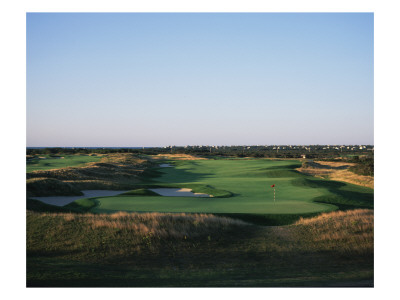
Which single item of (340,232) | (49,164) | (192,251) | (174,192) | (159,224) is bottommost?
(174,192)

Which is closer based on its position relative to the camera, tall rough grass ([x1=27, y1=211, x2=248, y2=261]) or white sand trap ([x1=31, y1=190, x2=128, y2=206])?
tall rough grass ([x1=27, y1=211, x2=248, y2=261])

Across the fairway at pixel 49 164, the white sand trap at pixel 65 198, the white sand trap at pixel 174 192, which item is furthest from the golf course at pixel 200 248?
the fairway at pixel 49 164

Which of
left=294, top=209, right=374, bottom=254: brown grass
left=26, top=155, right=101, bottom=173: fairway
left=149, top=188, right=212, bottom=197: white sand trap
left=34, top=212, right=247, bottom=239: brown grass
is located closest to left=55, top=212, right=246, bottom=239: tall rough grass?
left=34, top=212, right=247, bottom=239: brown grass

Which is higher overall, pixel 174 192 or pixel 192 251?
pixel 192 251

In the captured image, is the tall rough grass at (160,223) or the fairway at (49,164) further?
the fairway at (49,164)

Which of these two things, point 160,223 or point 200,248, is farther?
point 160,223

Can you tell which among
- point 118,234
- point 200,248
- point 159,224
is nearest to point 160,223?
point 159,224

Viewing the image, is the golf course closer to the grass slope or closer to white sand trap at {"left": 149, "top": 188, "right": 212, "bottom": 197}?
the grass slope

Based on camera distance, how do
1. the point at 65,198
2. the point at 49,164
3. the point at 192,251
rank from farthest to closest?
the point at 49,164, the point at 65,198, the point at 192,251

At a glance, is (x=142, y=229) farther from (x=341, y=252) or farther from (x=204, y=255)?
(x=341, y=252)

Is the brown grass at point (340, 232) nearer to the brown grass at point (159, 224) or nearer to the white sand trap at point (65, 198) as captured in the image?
the brown grass at point (159, 224)

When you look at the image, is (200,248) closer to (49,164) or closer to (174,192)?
(174,192)
